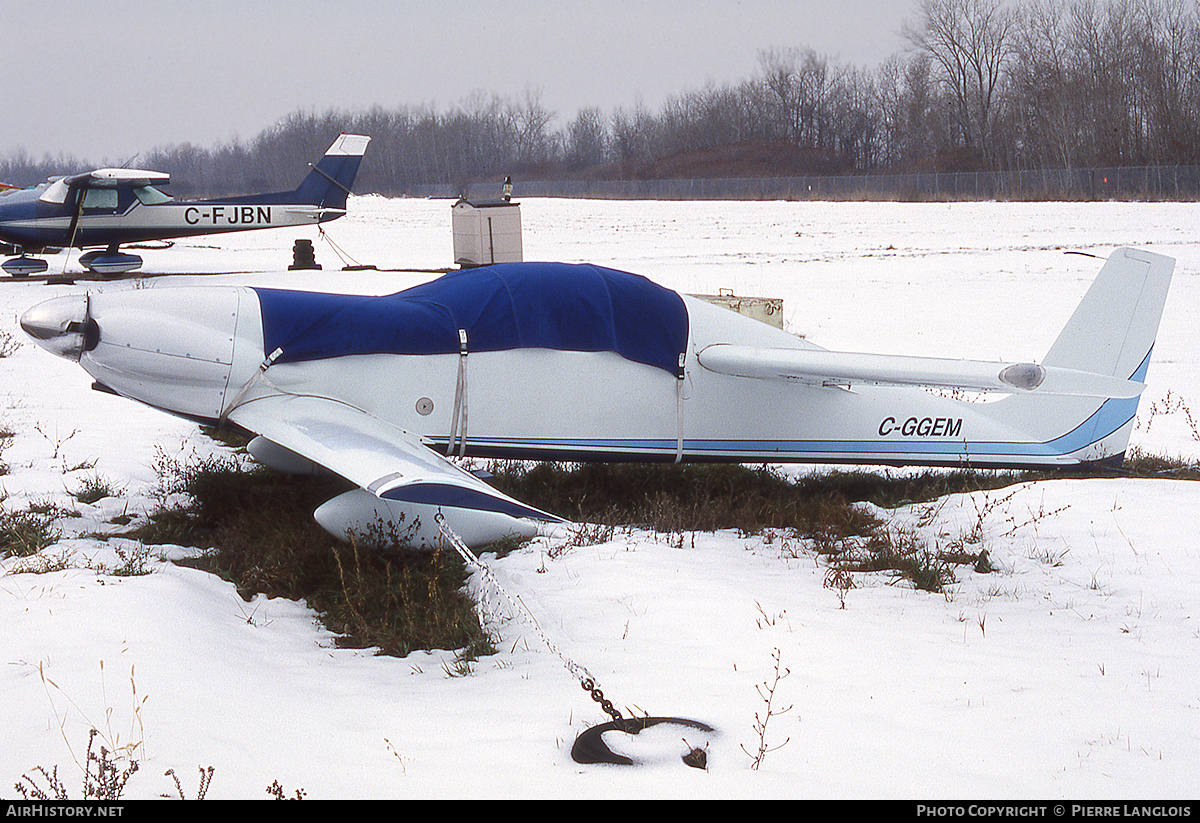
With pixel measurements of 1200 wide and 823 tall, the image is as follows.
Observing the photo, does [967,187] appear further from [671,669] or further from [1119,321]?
[671,669]

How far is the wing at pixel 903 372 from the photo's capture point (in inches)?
233

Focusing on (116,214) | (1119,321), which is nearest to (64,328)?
(1119,321)

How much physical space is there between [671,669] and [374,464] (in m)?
2.01

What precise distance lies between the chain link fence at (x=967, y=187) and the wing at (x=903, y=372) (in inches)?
2184

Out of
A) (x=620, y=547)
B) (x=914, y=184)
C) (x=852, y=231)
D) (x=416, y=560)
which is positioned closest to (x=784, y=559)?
(x=620, y=547)

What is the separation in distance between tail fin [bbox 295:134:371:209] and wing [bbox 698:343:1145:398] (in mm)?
22458

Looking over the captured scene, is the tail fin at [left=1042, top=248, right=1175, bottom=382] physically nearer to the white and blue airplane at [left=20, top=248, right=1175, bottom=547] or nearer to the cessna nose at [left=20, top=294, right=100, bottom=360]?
the white and blue airplane at [left=20, top=248, right=1175, bottom=547]

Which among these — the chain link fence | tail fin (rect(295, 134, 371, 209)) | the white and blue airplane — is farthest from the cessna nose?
the chain link fence

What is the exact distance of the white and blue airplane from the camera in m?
6.11

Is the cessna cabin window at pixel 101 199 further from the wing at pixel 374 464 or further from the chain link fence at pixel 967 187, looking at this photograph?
the chain link fence at pixel 967 187

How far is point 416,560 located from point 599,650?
172cm

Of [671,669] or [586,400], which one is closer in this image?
[671,669]

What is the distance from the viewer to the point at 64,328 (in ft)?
19.9

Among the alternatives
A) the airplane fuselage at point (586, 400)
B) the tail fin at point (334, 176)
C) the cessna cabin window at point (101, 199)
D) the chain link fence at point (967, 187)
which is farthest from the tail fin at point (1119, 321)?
the chain link fence at point (967, 187)
